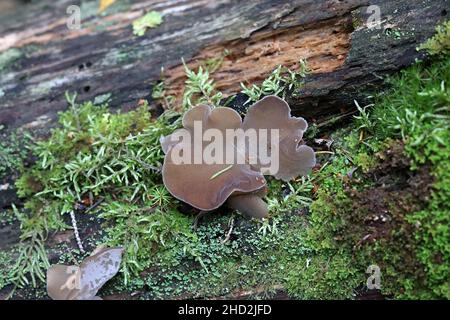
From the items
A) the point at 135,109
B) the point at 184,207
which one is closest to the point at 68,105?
the point at 135,109

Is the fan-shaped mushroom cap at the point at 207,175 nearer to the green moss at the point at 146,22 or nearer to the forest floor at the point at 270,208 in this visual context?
the forest floor at the point at 270,208

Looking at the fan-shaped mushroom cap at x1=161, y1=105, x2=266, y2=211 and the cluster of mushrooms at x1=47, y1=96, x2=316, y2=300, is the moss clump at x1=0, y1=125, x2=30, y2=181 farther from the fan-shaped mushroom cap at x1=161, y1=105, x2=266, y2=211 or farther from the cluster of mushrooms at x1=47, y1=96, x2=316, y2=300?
the fan-shaped mushroom cap at x1=161, y1=105, x2=266, y2=211

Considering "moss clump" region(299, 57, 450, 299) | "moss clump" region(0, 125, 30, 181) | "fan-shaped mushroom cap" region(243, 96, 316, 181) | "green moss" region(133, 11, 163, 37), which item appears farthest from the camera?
"green moss" region(133, 11, 163, 37)

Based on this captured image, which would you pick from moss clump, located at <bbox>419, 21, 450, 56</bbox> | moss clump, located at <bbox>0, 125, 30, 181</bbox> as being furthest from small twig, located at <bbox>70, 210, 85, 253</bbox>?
moss clump, located at <bbox>419, 21, 450, 56</bbox>

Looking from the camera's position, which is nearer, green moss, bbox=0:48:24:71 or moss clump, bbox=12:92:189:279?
moss clump, bbox=12:92:189:279
